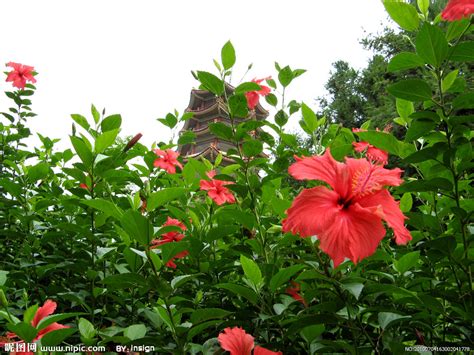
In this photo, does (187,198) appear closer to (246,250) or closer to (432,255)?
(246,250)

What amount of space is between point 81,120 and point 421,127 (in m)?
1.25

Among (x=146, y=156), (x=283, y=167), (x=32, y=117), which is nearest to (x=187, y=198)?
(x=146, y=156)

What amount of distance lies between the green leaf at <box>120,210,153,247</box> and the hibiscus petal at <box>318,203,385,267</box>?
398mm

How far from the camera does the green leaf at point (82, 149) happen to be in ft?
4.24

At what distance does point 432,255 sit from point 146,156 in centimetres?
140

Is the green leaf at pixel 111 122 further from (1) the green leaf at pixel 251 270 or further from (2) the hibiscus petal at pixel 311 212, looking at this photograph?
(2) the hibiscus petal at pixel 311 212

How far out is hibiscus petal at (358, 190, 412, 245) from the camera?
2.67ft

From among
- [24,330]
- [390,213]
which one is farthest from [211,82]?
[24,330]

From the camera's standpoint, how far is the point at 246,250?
4.31 feet

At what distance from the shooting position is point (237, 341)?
40.3 inches

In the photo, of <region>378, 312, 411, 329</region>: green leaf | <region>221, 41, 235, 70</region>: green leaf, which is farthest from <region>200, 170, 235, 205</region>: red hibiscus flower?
<region>378, 312, 411, 329</region>: green leaf

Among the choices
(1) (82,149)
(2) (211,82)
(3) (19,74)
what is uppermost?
(3) (19,74)

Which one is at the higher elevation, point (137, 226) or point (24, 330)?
point (137, 226)

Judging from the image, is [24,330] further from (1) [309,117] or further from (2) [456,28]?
(2) [456,28]
